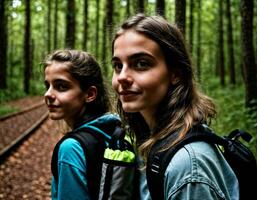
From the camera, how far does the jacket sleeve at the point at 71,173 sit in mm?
2420

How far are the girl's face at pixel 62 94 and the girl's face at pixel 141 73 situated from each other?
100cm

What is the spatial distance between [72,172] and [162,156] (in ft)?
3.01

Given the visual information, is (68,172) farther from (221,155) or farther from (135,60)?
(221,155)

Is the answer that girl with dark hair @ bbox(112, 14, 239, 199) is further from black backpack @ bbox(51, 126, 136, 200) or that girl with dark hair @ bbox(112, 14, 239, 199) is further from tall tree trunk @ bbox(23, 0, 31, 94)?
tall tree trunk @ bbox(23, 0, 31, 94)

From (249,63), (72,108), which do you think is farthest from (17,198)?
(249,63)

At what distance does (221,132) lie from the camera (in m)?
10.2

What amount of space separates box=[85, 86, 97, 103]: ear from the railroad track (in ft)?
21.8

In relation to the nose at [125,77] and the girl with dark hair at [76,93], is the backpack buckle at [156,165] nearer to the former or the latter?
the nose at [125,77]

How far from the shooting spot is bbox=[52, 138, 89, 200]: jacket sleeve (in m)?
2.42

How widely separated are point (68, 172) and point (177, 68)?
97 cm

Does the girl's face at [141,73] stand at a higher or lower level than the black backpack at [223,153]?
higher

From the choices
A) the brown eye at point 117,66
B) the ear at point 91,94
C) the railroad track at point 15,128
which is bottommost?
the railroad track at point 15,128

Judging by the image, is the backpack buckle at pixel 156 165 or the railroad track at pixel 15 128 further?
the railroad track at pixel 15 128

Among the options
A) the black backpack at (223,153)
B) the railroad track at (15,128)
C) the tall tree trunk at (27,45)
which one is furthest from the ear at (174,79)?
the tall tree trunk at (27,45)
